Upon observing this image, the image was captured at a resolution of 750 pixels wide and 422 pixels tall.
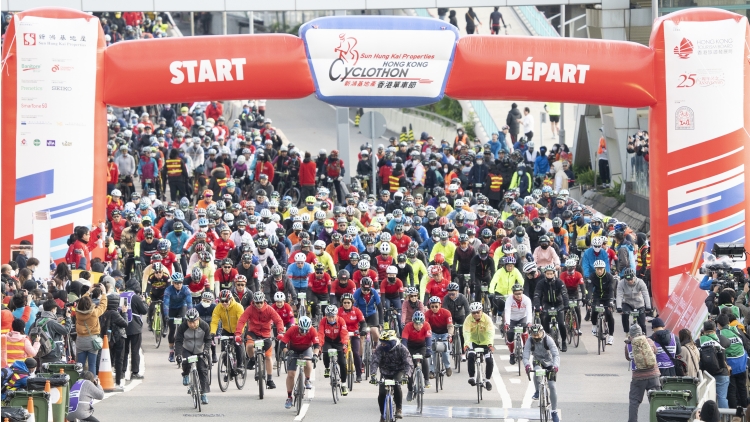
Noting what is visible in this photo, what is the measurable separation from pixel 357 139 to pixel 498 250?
25.1 meters

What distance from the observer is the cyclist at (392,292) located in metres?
24.8

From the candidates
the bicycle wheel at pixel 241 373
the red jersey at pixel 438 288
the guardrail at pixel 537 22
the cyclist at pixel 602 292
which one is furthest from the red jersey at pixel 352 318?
the guardrail at pixel 537 22

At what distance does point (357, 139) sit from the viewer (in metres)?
51.8

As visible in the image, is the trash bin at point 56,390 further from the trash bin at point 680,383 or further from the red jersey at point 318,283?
the red jersey at point 318,283

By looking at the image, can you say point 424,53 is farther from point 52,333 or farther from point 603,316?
point 52,333

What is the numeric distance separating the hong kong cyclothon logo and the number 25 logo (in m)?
0.30

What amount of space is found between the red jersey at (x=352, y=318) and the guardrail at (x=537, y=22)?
2793cm

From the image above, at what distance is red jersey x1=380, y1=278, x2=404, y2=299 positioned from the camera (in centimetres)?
2477

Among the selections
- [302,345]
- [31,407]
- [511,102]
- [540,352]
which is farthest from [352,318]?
[511,102]

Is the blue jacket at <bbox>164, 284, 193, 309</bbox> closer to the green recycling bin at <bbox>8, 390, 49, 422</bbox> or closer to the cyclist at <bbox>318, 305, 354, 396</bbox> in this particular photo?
the cyclist at <bbox>318, 305, 354, 396</bbox>

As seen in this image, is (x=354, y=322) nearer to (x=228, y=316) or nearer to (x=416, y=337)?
(x=416, y=337)

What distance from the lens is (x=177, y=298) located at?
23531 mm

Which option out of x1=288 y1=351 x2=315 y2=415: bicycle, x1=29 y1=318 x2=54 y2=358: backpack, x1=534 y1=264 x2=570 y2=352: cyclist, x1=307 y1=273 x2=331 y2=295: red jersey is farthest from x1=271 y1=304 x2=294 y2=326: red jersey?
x1=534 y1=264 x2=570 y2=352: cyclist

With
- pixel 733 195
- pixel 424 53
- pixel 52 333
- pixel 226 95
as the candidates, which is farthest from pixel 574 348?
pixel 52 333
